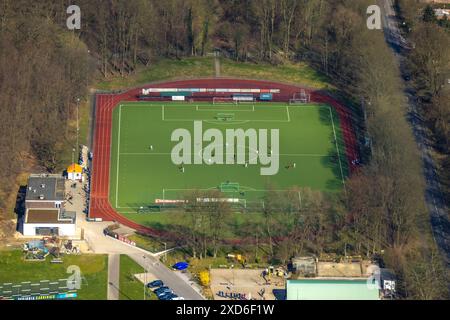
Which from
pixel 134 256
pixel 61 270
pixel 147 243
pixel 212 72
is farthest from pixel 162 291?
pixel 212 72

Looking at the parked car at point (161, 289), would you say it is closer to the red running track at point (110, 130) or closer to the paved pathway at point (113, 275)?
the paved pathway at point (113, 275)

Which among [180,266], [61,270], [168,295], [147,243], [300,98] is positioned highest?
[300,98]

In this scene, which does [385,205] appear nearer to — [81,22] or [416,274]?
[416,274]

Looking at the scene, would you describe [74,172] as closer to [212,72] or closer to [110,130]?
[110,130]

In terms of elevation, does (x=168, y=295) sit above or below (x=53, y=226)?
below

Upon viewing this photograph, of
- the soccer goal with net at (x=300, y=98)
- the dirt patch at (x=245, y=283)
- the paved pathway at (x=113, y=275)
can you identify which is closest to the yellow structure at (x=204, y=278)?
the dirt patch at (x=245, y=283)

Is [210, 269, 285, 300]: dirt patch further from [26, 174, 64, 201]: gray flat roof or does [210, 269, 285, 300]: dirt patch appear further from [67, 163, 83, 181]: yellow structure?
[67, 163, 83, 181]: yellow structure

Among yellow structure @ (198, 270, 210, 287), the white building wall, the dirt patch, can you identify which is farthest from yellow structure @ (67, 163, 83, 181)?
yellow structure @ (198, 270, 210, 287)
